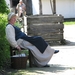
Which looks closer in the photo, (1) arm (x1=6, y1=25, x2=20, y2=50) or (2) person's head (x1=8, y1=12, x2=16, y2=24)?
(1) arm (x1=6, y1=25, x2=20, y2=50)

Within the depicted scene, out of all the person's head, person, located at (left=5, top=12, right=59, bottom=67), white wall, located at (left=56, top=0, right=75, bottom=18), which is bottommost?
white wall, located at (left=56, top=0, right=75, bottom=18)

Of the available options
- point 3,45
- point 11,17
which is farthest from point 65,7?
point 3,45

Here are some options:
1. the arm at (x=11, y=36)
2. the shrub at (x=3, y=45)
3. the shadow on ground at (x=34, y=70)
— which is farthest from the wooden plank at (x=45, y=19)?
the shrub at (x=3, y=45)

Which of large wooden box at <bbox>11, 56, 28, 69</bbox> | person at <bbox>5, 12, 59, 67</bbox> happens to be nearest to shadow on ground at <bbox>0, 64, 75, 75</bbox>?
large wooden box at <bbox>11, 56, 28, 69</bbox>

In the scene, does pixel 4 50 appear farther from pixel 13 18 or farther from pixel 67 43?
pixel 67 43

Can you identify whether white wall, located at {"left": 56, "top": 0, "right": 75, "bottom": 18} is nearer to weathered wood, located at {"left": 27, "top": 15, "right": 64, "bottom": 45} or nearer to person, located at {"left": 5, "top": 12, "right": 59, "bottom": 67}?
weathered wood, located at {"left": 27, "top": 15, "right": 64, "bottom": 45}

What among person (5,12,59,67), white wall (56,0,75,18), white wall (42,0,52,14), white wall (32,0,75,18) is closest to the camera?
person (5,12,59,67)

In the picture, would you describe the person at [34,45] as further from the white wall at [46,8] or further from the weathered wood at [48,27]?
the white wall at [46,8]

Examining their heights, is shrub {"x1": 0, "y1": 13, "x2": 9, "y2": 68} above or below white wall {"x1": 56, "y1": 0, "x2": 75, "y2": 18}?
above

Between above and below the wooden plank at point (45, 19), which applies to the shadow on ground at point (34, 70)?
below

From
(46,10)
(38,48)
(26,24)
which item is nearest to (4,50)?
(38,48)

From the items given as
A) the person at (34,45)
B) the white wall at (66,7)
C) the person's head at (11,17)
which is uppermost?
the person's head at (11,17)

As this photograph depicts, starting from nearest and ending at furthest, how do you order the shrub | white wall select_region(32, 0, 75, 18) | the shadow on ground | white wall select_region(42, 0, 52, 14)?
the shadow on ground, the shrub, white wall select_region(42, 0, 52, 14), white wall select_region(32, 0, 75, 18)

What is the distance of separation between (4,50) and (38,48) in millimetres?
1044
